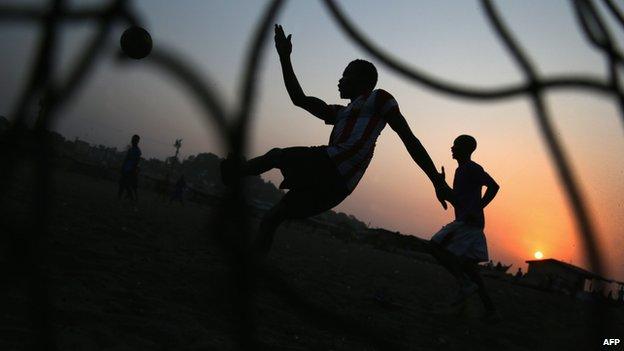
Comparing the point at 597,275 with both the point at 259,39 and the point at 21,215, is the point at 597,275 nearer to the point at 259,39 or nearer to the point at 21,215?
the point at 259,39

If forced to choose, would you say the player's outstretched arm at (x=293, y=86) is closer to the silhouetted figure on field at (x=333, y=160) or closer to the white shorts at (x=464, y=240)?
the silhouetted figure on field at (x=333, y=160)

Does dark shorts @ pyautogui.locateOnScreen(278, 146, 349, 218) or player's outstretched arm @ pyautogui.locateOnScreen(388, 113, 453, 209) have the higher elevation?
player's outstretched arm @ pyautogui.locateOnScreen(388, 113, 453, 209)

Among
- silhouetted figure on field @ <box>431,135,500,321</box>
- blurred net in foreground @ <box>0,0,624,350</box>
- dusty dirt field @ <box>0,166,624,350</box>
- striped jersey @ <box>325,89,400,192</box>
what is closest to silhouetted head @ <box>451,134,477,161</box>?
silhouetted figure on field @ <box>431,135,500,321</box>

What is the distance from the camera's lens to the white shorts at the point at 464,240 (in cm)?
488

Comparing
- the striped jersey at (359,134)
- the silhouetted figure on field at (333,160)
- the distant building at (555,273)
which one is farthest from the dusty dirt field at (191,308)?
the distant building at (555,273)

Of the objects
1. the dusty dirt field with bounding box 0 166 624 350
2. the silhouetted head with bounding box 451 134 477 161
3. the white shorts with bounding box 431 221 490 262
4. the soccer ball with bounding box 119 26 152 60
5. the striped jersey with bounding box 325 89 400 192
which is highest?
the silhouetted head with bounding box 451 134 477 161

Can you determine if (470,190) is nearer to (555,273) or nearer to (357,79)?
(357,79)

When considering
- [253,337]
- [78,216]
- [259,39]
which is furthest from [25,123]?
[78,216]

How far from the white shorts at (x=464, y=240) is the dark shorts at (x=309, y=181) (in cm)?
284

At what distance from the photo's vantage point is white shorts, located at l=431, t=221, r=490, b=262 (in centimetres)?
488

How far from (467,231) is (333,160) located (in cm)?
300

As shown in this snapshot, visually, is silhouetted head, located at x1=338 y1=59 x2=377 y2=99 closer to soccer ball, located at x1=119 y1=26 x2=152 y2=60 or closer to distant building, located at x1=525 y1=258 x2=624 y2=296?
soccer ball, located at x1=119 y1=26 x2=152 y2=60

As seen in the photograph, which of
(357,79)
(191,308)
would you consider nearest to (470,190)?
(357,79)

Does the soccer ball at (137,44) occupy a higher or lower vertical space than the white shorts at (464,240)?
higher
